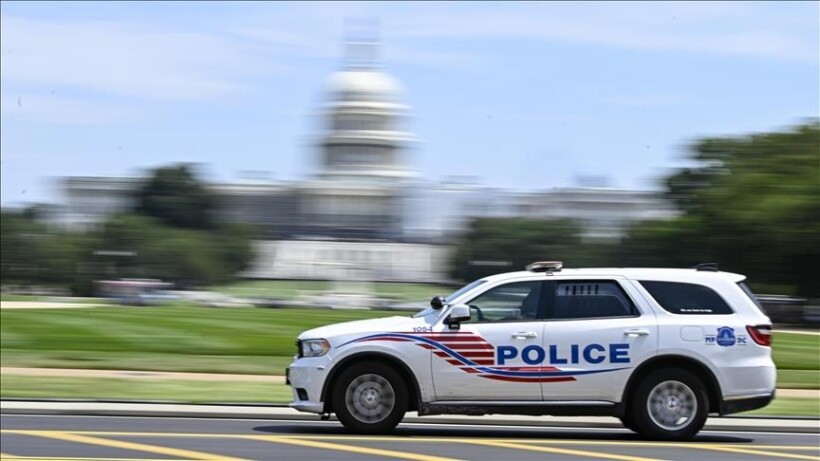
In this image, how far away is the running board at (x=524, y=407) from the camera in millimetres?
13711

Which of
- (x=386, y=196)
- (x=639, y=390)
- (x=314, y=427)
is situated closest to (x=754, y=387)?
(x=639, y=390)

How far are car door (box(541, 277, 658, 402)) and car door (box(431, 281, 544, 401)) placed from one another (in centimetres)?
16

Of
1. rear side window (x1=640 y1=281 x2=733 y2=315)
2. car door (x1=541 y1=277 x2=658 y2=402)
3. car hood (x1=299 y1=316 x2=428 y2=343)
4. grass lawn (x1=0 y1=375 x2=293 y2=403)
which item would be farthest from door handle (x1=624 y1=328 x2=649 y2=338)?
grass lawn (x1=0 y1=375 x2=293 y2=403)

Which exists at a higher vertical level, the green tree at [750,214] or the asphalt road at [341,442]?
the green tree at [750,214]

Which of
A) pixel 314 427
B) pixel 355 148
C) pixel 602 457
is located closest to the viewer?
pixel 602 457

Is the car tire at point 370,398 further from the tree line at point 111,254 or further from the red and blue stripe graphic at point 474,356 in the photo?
the tree line at point 111,254

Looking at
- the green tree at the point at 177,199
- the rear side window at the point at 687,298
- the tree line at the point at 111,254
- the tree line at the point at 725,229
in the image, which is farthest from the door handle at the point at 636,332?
the green tree at the point at 177,199

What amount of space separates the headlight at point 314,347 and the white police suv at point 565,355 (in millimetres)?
13

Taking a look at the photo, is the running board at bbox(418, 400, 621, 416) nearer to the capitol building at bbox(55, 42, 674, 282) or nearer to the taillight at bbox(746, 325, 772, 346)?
the taillight at bbox(746, 325, 772, 346)

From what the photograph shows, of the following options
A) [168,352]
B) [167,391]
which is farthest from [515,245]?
[167,391]

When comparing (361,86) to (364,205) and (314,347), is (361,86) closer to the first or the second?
(364,205)

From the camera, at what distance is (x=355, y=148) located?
148375 millimetres

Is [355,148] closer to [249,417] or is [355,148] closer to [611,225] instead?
[611,225]

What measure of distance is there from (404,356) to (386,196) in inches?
4781
